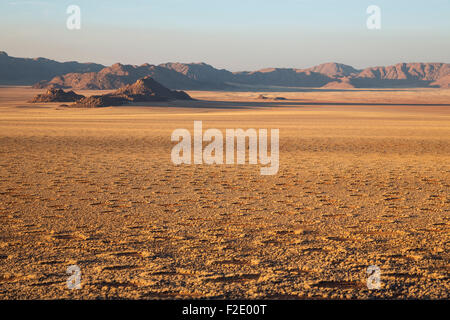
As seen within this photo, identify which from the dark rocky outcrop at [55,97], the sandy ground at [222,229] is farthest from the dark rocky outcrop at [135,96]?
the sandy ground at [222,229]

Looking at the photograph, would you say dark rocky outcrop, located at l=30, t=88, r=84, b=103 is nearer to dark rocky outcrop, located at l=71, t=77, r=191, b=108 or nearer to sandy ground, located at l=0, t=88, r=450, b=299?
dark rocky outcrop, located at l=71, t=77, r=191, b=108

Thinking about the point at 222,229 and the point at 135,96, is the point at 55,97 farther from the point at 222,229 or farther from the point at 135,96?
the point at 222,229

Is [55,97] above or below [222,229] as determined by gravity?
above

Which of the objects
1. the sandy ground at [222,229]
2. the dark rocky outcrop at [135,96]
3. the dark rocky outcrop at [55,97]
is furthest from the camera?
the dark rocky outcrop at [55,97]

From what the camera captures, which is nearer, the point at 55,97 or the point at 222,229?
the point at 222,229

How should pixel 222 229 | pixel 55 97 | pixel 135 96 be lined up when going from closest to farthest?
1. pixel 222 229
2. pixel 55 97
3. pixel 135 96

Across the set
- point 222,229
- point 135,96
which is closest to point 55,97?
point 135,96

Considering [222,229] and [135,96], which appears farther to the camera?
[135,96]

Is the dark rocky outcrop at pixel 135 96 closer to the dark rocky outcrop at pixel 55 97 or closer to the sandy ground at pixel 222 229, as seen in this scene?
the dark rocky outcrop at pixel 55 97

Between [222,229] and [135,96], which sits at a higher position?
[135,96]

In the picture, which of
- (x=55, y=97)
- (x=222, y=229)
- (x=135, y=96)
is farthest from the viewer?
(x=135, y=96)

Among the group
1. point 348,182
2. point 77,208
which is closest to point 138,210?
point 77,208
